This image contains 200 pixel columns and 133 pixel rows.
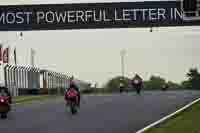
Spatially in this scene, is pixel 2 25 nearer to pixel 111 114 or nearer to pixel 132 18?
pixel 132 18

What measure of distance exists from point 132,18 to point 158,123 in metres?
31.9

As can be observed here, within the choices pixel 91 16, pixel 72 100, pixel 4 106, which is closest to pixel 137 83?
pixel 91 16

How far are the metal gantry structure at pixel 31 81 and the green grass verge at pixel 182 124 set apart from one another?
34703mm

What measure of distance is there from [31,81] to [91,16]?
1773 cm

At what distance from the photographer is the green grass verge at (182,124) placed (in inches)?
803

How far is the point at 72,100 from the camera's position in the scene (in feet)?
100

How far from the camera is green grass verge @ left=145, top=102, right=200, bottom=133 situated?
20.4 meters

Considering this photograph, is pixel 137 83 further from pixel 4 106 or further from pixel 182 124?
pixel 182 124

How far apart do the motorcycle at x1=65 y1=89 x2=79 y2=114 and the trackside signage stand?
76.3 feet

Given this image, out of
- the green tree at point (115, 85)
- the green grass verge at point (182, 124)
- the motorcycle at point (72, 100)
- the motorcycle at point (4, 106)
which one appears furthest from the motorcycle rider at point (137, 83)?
the green grass verge at point (182, 124)

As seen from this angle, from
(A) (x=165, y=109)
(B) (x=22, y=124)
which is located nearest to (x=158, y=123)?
(B) (x=22, y=124)

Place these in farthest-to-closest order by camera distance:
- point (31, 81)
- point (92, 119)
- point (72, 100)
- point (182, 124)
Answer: point (31, 81) → point (72, 100) → point (92, 119) → point (182, 124)

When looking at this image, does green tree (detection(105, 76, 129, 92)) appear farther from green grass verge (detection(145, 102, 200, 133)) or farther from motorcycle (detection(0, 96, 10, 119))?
green grass verge (detection(145, 102, 200, 133))

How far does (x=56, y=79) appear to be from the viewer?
3051 inches
